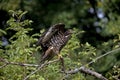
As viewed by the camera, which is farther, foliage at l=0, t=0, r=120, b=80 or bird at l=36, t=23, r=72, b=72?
foliage at l=0, t=0, r=120, b=80

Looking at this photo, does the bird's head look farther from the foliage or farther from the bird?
the foliage

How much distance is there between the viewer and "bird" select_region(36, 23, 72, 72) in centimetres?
368

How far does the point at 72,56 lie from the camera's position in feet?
14.5

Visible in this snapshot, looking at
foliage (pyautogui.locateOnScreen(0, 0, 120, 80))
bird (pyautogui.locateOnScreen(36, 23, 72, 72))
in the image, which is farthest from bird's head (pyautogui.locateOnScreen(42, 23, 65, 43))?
foliage (pyautogui.locateOnScreen(0, 0, 120, 80))

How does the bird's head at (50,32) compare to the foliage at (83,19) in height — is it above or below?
below

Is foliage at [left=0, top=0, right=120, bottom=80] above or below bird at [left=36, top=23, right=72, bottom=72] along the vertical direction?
above

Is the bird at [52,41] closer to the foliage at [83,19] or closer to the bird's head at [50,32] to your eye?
the bird's head at [50,32]

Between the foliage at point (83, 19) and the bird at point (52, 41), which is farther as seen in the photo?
the foliage at point (83, 19)

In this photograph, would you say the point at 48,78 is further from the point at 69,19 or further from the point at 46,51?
the point at 69,19

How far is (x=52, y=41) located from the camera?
12.2 ft

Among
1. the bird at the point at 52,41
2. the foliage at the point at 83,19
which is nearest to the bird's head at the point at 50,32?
the bird at the point at 52,41

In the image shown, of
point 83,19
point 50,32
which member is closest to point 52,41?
point 50,32

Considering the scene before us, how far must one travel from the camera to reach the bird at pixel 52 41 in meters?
3.68

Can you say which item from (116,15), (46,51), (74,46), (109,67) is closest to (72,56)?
(74,46)
